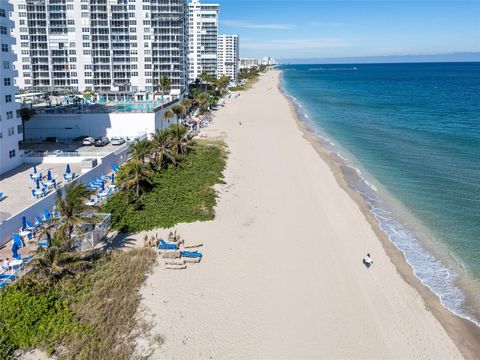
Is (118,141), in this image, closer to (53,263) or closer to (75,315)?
(53,263)

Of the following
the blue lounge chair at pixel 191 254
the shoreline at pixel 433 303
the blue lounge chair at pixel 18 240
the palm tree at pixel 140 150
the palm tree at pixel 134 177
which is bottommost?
the shoreline at pixel 433 303

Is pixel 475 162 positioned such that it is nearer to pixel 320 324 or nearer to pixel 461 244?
pixel 461 244

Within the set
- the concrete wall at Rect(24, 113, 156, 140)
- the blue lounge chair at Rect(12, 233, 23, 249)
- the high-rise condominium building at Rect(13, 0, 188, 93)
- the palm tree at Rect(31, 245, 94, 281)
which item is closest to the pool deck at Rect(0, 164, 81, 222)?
the blue lounge chair at Rect(12, 233, 23, 249)

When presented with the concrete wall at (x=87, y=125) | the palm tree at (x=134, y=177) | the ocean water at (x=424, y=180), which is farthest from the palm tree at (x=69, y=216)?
the concrete wall at (x=87, y=125)

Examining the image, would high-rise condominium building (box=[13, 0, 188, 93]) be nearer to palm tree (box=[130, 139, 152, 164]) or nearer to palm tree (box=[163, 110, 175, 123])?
palm tree (box=[163, 110, 175, 123])

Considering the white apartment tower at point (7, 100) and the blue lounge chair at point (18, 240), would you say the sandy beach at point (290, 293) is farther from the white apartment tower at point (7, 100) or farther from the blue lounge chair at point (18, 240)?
the white apartment tower at point (7, 100)

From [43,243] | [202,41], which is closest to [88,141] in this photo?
[43,243]
